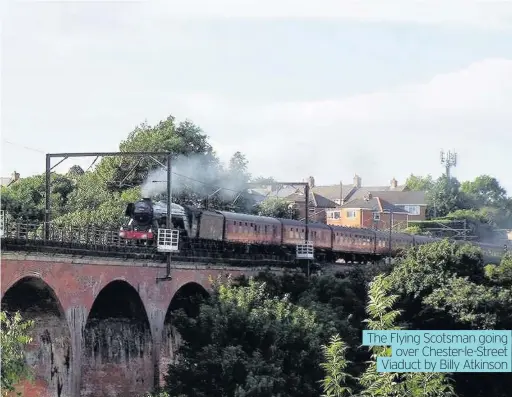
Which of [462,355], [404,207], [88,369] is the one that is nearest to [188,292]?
[88,369]

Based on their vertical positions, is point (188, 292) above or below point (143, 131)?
below

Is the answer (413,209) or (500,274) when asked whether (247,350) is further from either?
(413,209)

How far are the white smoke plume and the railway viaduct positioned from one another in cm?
2349

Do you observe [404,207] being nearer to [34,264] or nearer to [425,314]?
[425,314]

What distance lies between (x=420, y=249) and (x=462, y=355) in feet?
62.7

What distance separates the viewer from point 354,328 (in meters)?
49.6

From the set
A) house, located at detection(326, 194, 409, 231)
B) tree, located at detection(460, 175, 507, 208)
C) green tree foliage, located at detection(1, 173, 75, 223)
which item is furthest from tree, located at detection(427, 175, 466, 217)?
green tree foliage, located at detection(1, 173, 75, 223)

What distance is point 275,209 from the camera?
9144 centimetres

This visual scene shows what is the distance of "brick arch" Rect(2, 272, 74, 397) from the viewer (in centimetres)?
3903

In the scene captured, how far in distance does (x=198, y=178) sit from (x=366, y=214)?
42.0 meters

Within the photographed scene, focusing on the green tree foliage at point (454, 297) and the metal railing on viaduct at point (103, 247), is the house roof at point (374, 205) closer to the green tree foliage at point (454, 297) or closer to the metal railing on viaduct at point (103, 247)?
the metal railing on viaduct at point (103, 247)

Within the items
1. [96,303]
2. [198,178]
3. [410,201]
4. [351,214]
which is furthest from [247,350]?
[410,201]

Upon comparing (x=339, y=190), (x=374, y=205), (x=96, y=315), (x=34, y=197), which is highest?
(x=339, y=190)

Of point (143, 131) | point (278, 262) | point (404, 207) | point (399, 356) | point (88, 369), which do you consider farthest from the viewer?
point (404, 207)
